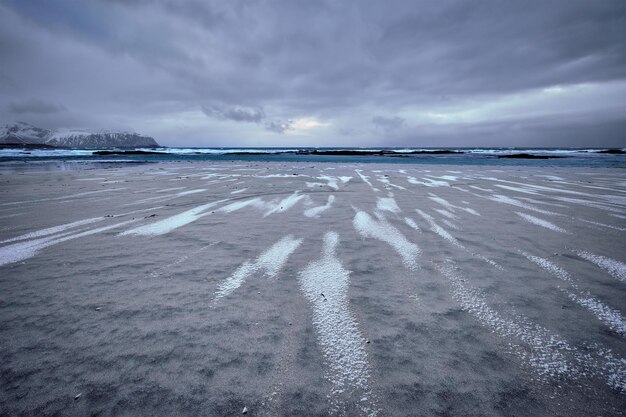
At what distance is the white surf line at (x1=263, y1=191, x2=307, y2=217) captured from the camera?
5.63m

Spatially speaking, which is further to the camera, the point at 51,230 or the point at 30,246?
the point at 51,230

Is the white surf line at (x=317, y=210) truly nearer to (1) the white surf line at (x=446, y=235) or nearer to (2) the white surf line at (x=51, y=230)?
(1) the white surf line at (x=446, y=235)

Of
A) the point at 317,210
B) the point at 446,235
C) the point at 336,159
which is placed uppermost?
the point at 336,159

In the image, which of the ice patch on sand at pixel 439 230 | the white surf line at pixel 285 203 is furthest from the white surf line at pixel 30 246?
the ice patch on sand at pixel 439 230

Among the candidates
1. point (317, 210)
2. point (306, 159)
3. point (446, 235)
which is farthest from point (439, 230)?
point (306, 159)

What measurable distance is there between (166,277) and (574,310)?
3.51 m

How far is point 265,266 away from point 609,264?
372cm

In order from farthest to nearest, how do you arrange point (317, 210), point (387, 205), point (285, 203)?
1. point (285, 203)
2. point (387, 205)
3. point (317, 210)

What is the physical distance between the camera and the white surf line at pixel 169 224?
4.14m

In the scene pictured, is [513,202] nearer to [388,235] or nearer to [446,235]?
[446,235]

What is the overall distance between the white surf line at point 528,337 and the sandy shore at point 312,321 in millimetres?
12

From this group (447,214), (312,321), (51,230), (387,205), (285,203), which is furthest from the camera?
(285,203)

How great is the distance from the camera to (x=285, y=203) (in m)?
6.43

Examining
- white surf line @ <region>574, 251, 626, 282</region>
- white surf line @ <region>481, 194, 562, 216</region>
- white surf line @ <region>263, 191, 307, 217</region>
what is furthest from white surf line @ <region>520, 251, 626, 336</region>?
white surf line @ <region>263, 191, 307, 217</region>
